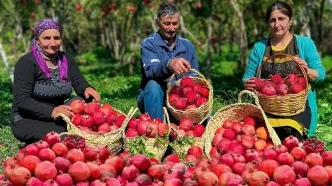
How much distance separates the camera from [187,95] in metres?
5.67

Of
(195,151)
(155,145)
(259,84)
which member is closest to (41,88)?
(155,145)

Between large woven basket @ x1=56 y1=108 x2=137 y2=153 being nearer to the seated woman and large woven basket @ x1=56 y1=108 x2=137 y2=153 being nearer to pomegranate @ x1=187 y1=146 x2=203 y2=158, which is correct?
pomegranate @ x1=187 y1=146 x2=203 y2=158

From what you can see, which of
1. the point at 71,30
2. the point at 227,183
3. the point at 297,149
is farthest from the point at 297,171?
the point at 71,30

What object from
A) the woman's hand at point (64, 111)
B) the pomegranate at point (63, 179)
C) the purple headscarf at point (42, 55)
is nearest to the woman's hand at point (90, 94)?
the purple headscarf at point (42, 55)

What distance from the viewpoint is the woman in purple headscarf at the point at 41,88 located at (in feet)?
17.9

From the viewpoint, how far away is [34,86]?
5629 millimetres

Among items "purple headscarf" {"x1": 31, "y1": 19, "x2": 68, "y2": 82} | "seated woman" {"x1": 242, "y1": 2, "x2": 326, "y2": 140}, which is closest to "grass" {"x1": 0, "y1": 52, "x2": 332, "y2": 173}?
"seated woman" {"x1": 242, "y1": 2, "x2": 326, "y2": 140}

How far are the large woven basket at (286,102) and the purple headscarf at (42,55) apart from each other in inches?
80.8

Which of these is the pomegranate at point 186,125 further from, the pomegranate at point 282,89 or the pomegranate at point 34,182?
the pomegranate at point 34,182

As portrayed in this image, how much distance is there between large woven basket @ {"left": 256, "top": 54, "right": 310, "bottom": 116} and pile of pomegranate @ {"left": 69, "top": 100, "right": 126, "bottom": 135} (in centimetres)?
137

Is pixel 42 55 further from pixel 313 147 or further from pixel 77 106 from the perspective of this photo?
pixel 313 147

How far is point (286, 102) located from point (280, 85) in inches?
6.7

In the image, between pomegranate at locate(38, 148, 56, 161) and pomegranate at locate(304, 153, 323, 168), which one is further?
pomegranate at locate(38, 148, 56, 161)

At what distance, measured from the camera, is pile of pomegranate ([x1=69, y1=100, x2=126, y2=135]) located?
5.16m
